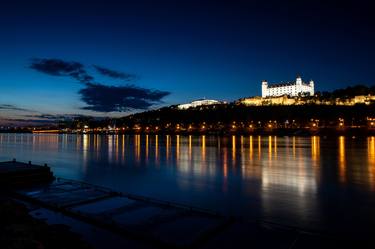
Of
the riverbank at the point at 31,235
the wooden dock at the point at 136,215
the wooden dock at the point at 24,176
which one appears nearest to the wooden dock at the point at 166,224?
the wooden dock at the point at 136,215

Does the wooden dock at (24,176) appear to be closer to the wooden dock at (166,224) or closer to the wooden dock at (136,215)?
the wooden dock at (136,215)

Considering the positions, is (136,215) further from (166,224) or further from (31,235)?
(31,235)

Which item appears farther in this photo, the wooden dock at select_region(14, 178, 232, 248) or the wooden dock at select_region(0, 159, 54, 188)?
the wooden dock at select_region(0, 159, 54, 188)

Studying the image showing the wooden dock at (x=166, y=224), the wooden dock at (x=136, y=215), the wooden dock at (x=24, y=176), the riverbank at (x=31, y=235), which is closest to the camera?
the riverbank at (x=31, y=235)

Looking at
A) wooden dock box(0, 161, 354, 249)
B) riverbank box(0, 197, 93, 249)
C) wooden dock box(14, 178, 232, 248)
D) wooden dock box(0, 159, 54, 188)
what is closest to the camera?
riverbank box(0, 197, 93, 249)

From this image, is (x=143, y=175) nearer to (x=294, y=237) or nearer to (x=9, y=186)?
(x=9, y=186)

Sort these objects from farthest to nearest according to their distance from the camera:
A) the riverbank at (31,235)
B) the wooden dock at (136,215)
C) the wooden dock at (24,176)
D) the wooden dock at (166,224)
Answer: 1. the wooden dock at (24,176)
2. the wooden dock at (136,215)
3. the wooden dock at (166,224)
4. the riverbank at (31,235)

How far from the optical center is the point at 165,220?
11555 millimetres

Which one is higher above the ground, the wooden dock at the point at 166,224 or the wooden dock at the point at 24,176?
the wooden dock at the point at 24,176

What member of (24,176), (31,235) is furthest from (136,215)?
(24,176)

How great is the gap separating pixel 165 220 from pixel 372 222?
878 cm

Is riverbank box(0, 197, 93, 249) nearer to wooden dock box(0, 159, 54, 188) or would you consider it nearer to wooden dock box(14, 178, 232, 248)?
wooden dock box(14, 178, 232, 248)

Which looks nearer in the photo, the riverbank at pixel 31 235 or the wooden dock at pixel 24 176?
the riverbank at pixel 31 235

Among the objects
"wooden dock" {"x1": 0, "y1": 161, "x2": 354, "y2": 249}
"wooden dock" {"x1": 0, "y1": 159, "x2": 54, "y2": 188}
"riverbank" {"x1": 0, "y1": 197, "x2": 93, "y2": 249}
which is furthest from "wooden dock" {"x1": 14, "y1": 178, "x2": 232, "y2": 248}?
"wooden dock" {"x1": 0, "y1": 159, "x2": 54, "y2": 188}
